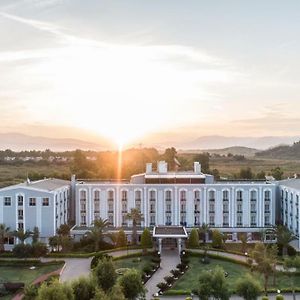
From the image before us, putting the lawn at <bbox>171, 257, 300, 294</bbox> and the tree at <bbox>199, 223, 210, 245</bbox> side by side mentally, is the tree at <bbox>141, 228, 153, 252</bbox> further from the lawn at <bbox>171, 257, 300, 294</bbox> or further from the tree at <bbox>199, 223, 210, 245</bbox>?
the tree at <bbox>199, 223, 210, 245</bbox>

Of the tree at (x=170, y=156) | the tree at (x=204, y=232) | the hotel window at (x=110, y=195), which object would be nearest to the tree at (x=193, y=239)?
the tree at (x=204, y=232)

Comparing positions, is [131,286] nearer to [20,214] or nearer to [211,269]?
[211,269]

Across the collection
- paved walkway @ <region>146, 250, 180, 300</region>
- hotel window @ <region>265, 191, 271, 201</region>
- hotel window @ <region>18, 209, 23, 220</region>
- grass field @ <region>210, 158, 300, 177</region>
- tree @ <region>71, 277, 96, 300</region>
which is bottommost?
paved walkway @ <region>146, 250, 180, 300</region>

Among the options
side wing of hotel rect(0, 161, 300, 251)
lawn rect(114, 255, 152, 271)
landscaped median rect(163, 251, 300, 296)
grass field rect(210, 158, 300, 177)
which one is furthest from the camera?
grass field rect(210, 158, 300, 177)

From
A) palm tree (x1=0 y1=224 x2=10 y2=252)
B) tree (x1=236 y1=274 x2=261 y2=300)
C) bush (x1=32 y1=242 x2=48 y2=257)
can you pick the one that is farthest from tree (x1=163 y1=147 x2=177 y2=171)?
tree (x1=236 y1=274 x2=261 y2=300)

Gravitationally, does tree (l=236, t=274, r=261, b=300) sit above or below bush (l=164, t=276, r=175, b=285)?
above

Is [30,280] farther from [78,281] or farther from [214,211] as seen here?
[214,211]
